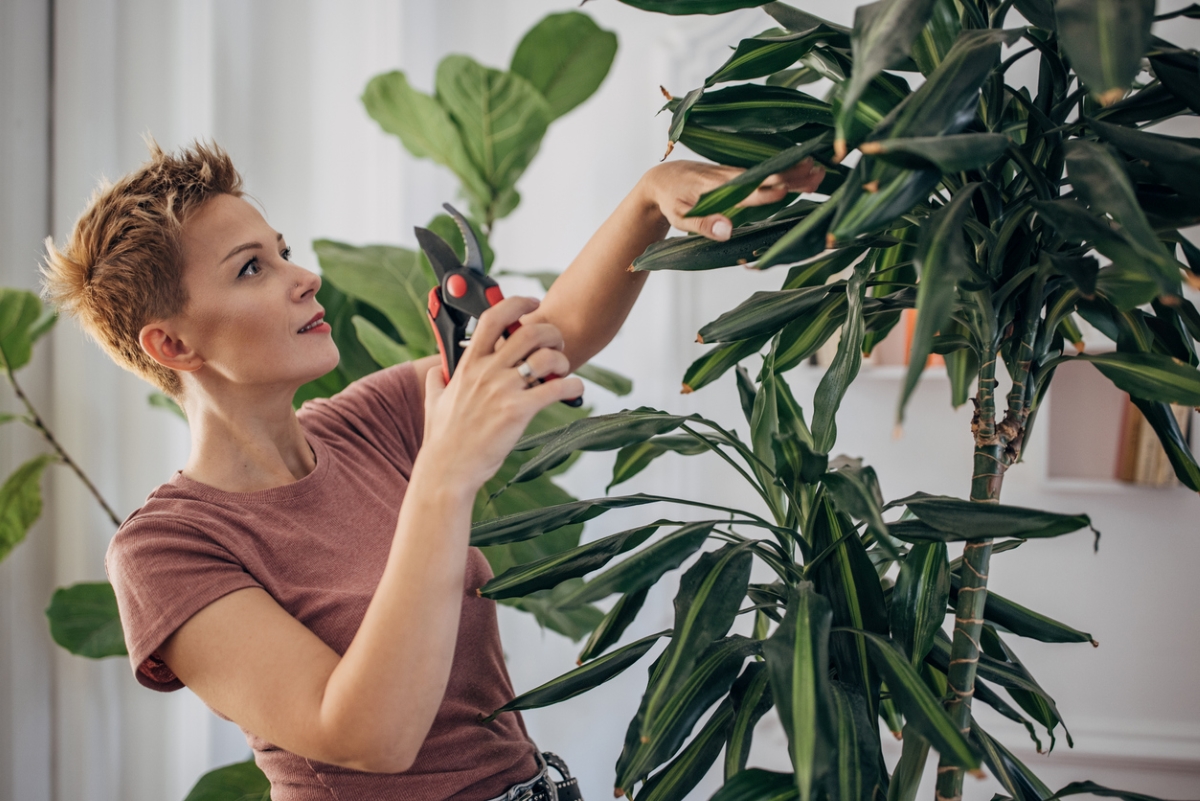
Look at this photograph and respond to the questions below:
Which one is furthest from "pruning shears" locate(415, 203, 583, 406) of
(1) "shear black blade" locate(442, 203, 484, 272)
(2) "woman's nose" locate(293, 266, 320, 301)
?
(2) "woman's nose" locate(293, 266, 320, 301)

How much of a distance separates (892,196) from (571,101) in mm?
1247

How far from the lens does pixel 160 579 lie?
76cm

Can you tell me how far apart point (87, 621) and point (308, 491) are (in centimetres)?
83

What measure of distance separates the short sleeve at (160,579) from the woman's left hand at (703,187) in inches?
21.7

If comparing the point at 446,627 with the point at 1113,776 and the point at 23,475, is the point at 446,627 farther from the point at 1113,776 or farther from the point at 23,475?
the point at 1113,776

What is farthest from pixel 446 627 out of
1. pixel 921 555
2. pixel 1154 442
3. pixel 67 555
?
pixel 1154 442

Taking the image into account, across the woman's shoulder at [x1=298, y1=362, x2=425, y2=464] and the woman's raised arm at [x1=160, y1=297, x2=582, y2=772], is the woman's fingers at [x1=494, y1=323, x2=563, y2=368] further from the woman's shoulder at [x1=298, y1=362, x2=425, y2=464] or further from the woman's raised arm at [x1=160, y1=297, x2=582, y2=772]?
the woman's shoulder at [x1=298, y1=362, x2=425, y2=464]

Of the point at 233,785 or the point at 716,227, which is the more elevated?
the point at 716,227

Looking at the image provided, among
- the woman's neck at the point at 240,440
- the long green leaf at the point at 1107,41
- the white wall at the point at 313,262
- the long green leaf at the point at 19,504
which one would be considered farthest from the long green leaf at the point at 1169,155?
the long green leaf at the point at 19,504

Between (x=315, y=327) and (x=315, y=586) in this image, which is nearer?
(x=315, y=586)

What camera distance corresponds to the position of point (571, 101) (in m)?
1.62

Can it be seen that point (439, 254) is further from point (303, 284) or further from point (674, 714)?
point (674, 714)

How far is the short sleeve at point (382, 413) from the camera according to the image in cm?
110

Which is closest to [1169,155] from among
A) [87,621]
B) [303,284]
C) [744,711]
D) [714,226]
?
[714,226]
